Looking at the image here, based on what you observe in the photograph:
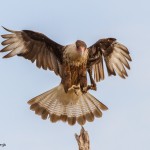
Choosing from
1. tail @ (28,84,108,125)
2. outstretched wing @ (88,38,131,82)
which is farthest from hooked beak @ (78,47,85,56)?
tail @ (28,84,108,125)

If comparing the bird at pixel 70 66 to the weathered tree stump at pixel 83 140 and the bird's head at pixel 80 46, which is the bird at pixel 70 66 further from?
the weathered tree stump at pixel 83 140

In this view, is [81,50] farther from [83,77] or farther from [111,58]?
[111,58]

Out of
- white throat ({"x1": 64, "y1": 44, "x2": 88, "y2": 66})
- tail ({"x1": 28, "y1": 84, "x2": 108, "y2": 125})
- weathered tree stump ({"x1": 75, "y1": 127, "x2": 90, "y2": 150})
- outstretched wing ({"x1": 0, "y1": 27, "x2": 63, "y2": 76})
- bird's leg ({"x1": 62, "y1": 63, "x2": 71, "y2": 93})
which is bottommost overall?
weathered tree stump ({"x1": 75, "y1": 127, "x2": 90, "y2": 150})

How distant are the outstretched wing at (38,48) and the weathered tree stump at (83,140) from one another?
2.78 metres

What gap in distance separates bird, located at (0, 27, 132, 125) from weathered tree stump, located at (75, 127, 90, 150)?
6.75 ft

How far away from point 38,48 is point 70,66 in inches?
36.3

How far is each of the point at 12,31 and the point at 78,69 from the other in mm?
1586

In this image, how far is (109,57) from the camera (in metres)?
13.5

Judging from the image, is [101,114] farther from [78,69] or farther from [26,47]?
[26,47]

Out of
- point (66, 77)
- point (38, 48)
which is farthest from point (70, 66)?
point (38, 48)

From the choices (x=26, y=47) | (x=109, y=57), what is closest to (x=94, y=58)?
(x=109, y=57)

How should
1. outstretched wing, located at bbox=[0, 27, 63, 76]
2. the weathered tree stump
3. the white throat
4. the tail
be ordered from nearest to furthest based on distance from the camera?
the weathered tree stump
the white throat
outstretched wing, located at bbox=[0, 27, 63, 76]
the tail

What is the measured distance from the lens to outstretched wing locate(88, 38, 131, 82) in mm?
13281

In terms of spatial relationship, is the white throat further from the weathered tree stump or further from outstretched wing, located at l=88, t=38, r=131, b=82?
the weathered tree stump
